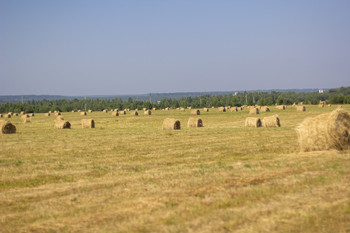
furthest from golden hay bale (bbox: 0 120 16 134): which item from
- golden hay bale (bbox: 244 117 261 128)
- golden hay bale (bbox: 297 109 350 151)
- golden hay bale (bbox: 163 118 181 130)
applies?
golden hay bale (bbox: 297 109 350 151)

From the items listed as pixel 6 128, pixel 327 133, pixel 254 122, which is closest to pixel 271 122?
pixel 254 122

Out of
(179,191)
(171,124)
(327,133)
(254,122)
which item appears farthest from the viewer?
(254,122)

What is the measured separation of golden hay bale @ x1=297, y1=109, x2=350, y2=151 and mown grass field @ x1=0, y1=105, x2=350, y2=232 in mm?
707

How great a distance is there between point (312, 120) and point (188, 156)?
5032mm

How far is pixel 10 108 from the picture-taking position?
10381cm

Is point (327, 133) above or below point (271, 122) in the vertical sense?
above

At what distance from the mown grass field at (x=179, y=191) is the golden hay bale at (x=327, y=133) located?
0.71 metres

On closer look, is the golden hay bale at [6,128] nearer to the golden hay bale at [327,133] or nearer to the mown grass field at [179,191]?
the mown grass field at [179,191]

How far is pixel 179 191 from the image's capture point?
10.6 meters

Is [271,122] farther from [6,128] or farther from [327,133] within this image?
[6,128]

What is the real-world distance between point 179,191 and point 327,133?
799 centimetres

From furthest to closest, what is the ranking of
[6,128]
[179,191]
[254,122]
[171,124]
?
1. [254,122]
2. [171,124]
3. [6,128]
4. [179,191]

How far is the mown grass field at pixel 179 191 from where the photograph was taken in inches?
320

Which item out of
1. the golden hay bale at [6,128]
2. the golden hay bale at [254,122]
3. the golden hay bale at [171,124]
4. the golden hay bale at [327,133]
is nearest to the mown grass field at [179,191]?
the golden hay bale at [327,133]
